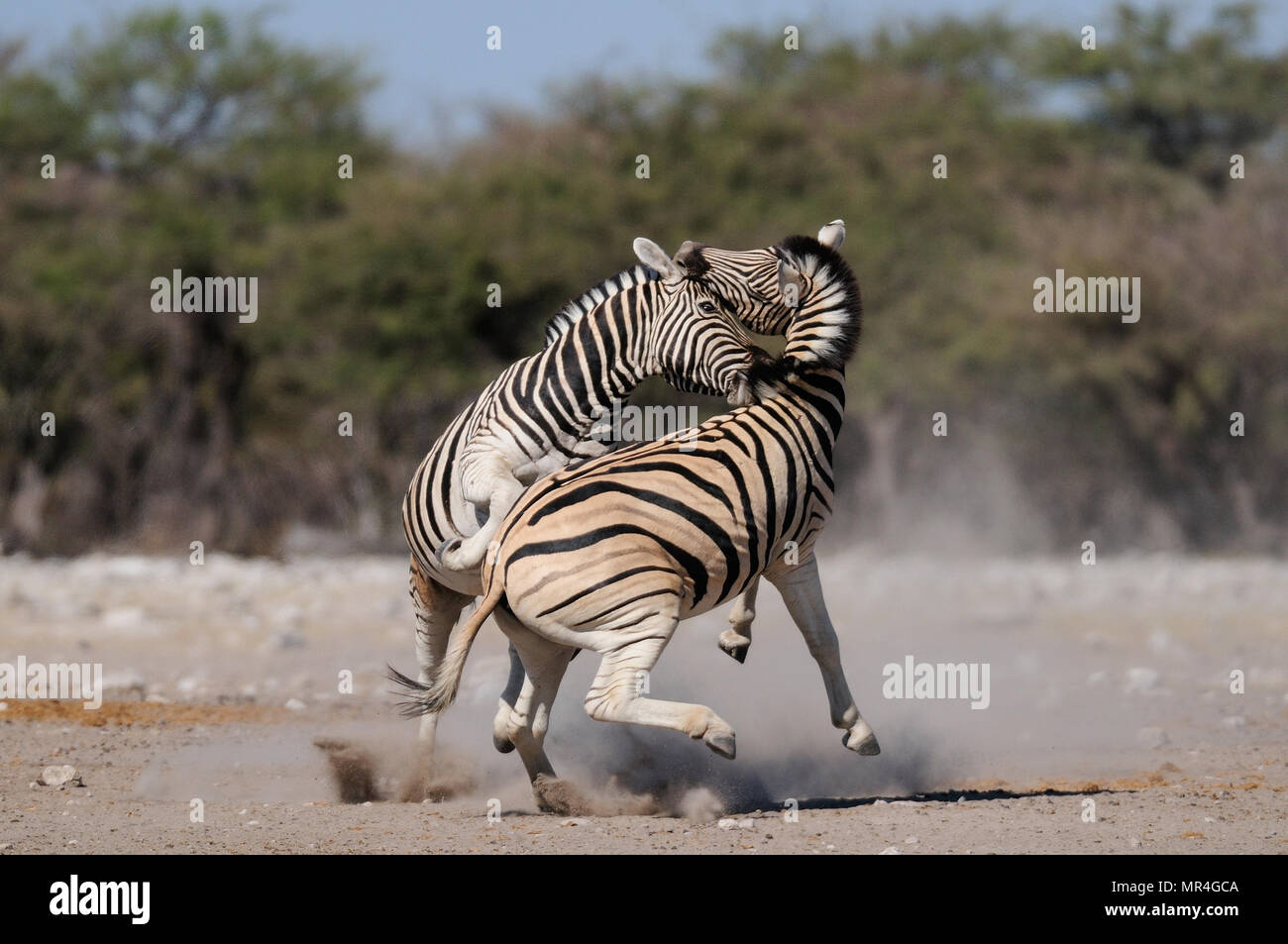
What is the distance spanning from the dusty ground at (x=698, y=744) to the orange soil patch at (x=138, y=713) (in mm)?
39

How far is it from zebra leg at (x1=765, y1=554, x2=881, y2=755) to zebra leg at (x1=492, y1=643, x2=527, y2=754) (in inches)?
49.2

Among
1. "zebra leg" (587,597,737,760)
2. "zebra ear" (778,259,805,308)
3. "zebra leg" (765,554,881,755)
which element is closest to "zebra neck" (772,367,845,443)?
"zebra ear" (778,259,805,308)

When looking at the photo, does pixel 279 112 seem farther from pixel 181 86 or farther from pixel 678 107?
pixel 678 107

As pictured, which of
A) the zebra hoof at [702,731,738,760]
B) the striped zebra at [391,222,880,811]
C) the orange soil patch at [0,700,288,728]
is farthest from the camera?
the orange soil patch at [0,700,288,728]

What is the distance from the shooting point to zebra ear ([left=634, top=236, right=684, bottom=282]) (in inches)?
304

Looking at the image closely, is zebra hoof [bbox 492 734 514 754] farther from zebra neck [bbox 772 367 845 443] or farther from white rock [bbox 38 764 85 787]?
white rock [bbox 38 764 85 787]

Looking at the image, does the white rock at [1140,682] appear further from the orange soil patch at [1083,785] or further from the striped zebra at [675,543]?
the striped zebra at [675,543]

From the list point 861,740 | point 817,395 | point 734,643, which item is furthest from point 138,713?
point 817,395

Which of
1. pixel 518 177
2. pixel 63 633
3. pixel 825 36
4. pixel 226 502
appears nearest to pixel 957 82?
pixel 825 36

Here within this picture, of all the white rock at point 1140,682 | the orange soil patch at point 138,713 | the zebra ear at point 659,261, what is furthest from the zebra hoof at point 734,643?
the white rock at point 1140,682

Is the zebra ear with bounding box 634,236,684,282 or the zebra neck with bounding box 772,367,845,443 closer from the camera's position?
the zebra neck with bounding box 772,367,845,443

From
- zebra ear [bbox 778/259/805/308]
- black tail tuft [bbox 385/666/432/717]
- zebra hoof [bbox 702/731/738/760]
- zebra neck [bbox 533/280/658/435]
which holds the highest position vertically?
zebra ear [bbox 778/259/805/308]

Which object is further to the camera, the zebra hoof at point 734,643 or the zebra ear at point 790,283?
the zebra hoof at point 734,643

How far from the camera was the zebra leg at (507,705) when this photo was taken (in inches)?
288
